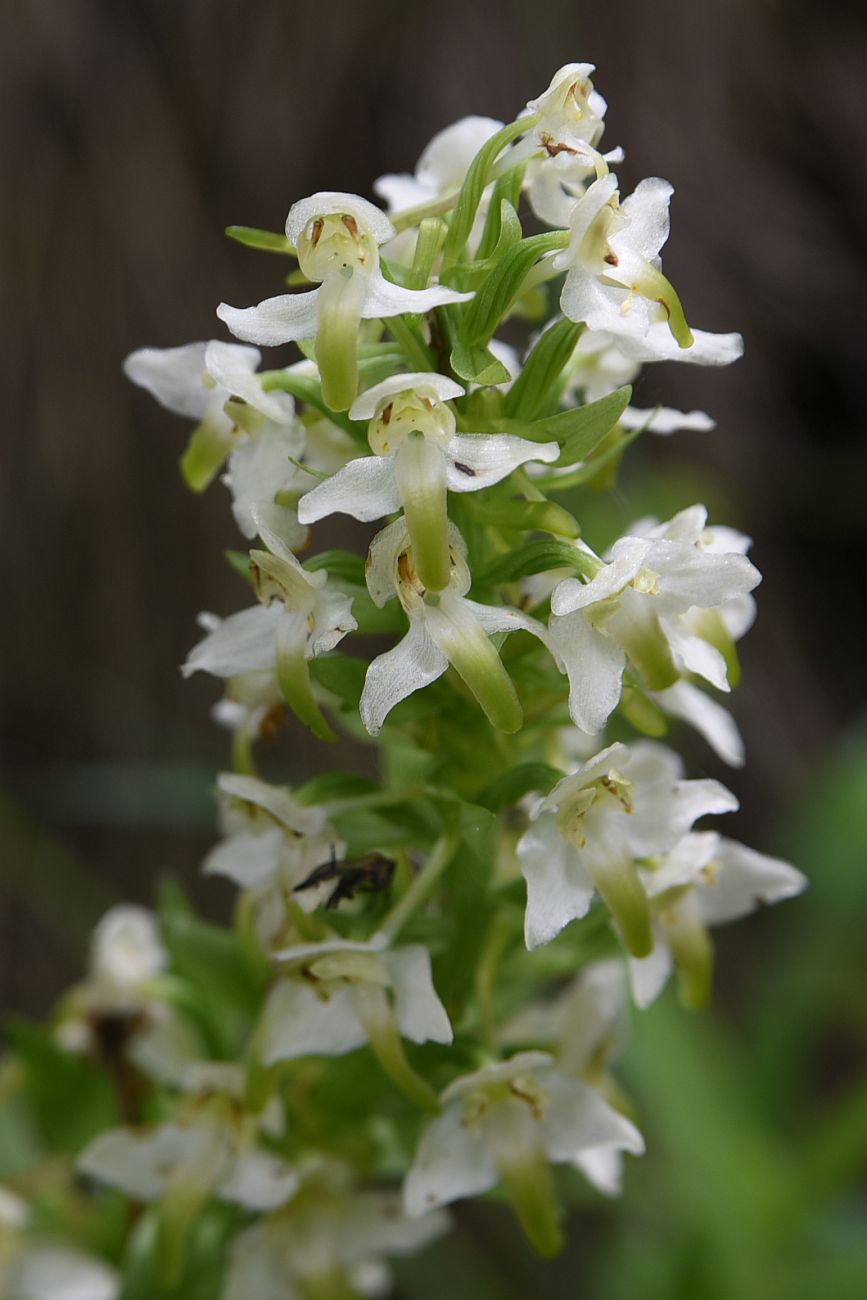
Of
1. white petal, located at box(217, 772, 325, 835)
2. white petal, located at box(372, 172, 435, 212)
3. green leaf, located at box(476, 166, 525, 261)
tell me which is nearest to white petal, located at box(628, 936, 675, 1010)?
white petal, located at box(217, 772, 325, 835)

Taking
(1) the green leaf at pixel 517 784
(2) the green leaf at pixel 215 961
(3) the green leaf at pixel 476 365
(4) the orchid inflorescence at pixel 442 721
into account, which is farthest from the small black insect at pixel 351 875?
(3) the green leaf at pixel 476 365

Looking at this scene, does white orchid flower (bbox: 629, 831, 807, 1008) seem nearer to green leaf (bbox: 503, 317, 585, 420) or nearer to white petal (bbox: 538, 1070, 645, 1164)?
white petal (bbox: 538, 1070, 645, 1164)

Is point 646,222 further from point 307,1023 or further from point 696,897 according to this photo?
point 307,1023

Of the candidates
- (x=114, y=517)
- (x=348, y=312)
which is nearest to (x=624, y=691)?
(x=348, y=312)

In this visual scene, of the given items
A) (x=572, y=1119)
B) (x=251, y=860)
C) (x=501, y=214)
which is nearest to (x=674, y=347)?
(x=501, y=214)

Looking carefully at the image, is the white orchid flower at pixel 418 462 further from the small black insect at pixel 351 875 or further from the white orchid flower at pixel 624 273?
the small black insect at pixel 351 875

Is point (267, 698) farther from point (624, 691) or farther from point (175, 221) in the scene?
point (175, 221)
